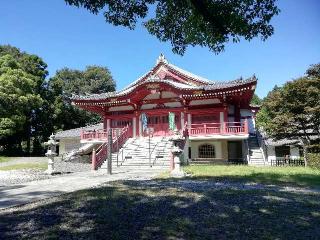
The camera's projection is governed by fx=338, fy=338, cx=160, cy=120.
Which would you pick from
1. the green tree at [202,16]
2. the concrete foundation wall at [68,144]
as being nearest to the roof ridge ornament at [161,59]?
the concrete foundation wall at [68,144]

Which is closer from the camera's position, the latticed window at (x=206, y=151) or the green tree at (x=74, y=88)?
the latticed window at (x=206, y=151)

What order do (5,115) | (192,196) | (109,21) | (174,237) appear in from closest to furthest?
1. (174,237)
2. (192,196)
3. (109,21)
4. (5,115)

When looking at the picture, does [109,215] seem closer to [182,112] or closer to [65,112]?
[182,112]

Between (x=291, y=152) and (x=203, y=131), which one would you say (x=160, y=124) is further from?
(x=291, y=152)

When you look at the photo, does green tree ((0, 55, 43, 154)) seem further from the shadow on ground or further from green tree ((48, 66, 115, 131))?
the shadow on ground

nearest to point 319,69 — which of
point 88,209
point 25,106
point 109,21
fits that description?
point 109,21

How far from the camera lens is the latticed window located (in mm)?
29250

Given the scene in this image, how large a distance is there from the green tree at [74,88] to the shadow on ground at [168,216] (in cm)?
4158

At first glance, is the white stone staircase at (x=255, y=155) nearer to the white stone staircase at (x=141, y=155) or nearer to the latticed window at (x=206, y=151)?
the latticed window at (x=206, y=151)

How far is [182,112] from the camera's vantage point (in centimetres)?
3023

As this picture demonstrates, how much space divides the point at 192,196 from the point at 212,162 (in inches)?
757

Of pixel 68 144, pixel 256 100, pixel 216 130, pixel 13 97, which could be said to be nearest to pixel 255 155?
pixel 216 130

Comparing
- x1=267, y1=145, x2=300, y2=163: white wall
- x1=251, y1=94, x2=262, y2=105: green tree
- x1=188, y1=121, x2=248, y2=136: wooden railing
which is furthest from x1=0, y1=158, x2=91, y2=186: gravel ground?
x1=251, y1=94, x2=262, y2=105: green tree

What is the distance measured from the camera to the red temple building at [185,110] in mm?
27156
